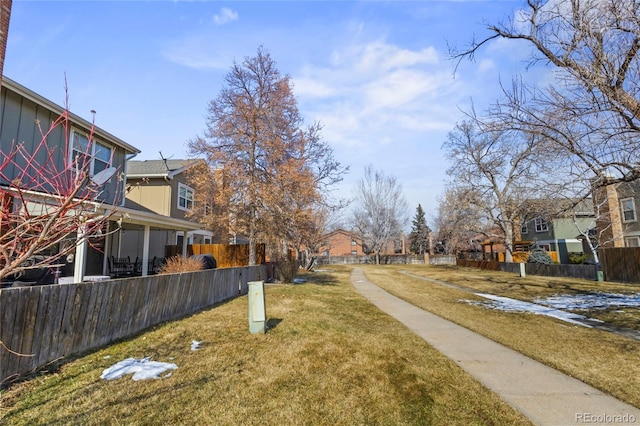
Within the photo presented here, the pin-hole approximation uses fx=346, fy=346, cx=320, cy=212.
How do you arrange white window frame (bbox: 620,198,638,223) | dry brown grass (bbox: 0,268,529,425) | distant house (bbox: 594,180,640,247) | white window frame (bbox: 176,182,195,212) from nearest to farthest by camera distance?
1. dry brown grass (bbox: 0,268,529,425)
2. white window frame (bbox: 176,182,195,212)
3. distant house (bbox: 594,180,640,247)
4. white window frame (bbox: 620,198,638,223)

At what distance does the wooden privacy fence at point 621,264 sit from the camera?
17.9 metres

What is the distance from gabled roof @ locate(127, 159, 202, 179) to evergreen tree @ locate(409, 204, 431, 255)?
156 feet

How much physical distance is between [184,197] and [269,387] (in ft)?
59.5

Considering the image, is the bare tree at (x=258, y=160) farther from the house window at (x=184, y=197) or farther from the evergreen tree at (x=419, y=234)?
the evergreen tree at (x=419, y=234)

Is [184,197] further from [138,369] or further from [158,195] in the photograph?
[138,369]

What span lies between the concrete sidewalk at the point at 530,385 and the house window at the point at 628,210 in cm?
2416

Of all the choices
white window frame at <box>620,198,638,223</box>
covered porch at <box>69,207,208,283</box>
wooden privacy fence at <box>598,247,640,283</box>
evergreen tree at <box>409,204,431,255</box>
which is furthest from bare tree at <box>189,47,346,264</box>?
evergreen tree at <box>409,204,431,255</box>

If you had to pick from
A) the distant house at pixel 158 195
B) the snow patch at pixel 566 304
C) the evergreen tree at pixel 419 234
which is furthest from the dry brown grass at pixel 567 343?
the evergreen tree at pixel 419 234

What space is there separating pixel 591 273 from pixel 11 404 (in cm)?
2513

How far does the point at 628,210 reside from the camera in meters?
23.7

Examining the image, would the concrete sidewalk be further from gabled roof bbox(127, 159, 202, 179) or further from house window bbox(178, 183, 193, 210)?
house window bbox(178, 183, 193, 210)

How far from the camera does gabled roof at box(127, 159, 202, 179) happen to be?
1862cm

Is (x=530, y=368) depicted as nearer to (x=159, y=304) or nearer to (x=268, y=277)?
(x=159, y=304)

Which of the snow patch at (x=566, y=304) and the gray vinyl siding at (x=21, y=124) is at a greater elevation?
the gray vinyl siding at (x=21, y=124)
